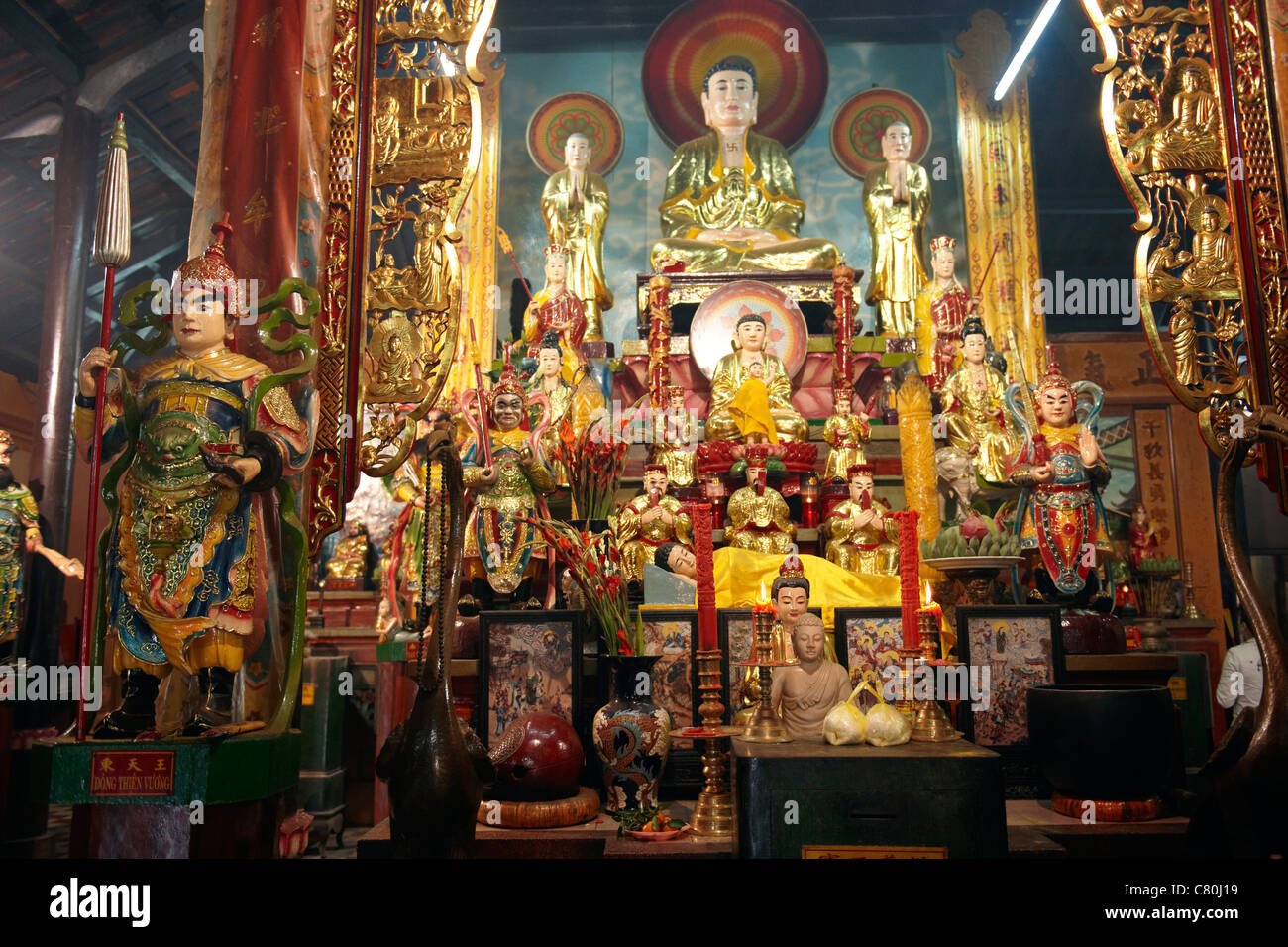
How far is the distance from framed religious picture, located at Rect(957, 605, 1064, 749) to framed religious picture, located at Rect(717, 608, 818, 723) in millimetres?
517

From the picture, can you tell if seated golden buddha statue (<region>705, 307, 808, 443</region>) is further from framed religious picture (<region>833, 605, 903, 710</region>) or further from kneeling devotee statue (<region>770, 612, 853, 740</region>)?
kneeling devotee statue (<region>770, 612, 853, 740</region>)

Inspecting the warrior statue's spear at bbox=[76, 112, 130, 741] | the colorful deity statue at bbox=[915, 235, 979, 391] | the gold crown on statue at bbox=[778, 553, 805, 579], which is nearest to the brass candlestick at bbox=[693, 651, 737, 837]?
the gold crown on statue at bbox=[778, 553, 805, 579]

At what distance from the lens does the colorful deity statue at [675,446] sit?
5.09 m

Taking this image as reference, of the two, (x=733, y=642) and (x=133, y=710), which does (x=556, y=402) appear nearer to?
(x=733, y=642)

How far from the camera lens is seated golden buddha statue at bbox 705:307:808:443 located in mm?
5102

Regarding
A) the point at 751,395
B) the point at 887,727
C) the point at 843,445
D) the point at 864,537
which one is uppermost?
the point at 751,395

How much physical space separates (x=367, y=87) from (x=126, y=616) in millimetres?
2066

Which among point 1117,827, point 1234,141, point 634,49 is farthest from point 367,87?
point 634,49

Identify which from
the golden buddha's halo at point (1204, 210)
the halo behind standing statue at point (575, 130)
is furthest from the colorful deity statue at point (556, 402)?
the halo behind standing statue at point (575, 130)

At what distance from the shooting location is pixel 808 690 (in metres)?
2.43

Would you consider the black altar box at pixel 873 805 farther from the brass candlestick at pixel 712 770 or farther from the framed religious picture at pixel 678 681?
the framed religious picture at pixel 678 681

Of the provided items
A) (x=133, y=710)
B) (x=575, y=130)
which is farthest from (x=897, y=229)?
(x=133, y=710)

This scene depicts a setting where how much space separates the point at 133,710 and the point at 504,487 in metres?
1.81

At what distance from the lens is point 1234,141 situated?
3506mm
